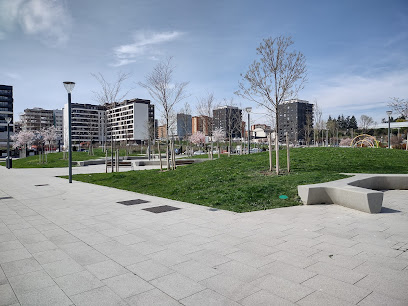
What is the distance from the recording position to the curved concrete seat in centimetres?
744

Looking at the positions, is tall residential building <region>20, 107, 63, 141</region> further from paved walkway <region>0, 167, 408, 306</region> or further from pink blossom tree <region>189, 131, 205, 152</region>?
paved walkway <region>0, 167, 408, 306</region>

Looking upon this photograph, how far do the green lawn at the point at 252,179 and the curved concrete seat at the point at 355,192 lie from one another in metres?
0.54

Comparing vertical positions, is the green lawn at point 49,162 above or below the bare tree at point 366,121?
below

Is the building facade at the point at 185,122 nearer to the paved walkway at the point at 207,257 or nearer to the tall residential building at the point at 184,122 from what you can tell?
the tall residential building at the point at 184,122

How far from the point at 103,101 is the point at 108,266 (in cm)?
2690

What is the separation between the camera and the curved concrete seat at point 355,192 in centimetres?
744

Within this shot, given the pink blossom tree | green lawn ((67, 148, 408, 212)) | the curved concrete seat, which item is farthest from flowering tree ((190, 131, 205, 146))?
the curved concrete seat

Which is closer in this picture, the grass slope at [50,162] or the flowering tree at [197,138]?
the grass slope at [50,162]

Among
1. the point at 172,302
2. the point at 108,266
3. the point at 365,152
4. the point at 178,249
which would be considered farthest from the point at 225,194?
the point at 365,152

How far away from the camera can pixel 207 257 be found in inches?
183

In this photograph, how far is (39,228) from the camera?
667 cm

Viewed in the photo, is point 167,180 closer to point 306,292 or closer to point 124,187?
point 124,187

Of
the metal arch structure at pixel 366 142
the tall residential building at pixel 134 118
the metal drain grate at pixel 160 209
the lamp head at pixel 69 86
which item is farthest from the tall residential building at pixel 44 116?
the metal drain grate at pixel 160 209

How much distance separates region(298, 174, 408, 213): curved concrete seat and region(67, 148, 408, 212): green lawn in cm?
54
